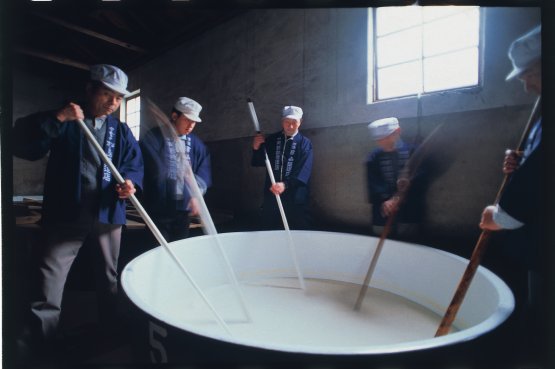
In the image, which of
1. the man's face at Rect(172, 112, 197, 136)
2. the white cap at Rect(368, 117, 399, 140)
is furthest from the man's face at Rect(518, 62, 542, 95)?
the man's face at Rect(172, 112, 197, 136)

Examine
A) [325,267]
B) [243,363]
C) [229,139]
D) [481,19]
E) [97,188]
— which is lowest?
[325,267]

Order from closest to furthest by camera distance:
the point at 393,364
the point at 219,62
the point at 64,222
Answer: the point at 393,364 < the point at 64,222 < the point at 219,62

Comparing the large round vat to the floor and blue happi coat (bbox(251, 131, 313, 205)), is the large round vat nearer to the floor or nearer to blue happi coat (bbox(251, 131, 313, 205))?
the floor

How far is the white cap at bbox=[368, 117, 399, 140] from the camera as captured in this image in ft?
6.63

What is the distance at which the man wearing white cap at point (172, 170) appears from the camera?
176 cm

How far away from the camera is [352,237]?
1870mm

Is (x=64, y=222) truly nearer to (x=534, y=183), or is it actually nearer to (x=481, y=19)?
(x=534, y=183)

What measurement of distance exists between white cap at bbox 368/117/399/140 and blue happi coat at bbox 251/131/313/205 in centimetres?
54

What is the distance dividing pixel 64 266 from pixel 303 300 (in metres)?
1.31

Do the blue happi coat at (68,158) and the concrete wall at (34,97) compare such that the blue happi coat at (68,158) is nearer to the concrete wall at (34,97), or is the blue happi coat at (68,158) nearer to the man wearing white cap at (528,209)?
the concrete wall at (34,97)

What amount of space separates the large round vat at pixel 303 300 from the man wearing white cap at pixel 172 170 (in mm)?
247

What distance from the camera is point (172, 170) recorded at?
5.89ft

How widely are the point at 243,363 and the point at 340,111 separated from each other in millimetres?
2108

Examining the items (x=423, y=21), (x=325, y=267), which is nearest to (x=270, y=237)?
(x=325, y=267)
